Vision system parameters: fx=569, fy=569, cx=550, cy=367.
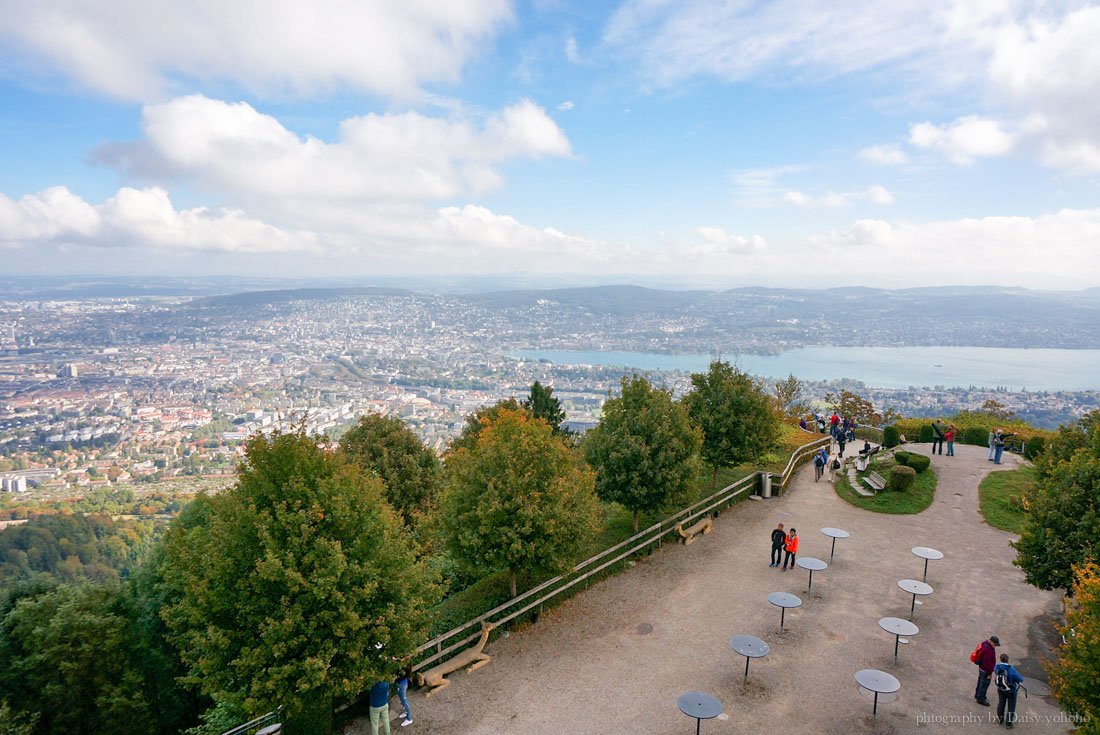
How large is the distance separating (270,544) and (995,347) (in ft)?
634

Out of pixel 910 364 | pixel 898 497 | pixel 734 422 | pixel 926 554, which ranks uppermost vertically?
pixel 734 422

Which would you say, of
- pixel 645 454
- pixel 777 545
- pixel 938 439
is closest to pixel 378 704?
pixel 645 454

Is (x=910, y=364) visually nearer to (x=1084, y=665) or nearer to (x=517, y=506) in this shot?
(x=517, y=506)

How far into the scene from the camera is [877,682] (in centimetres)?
1082

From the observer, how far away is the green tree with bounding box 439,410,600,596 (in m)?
14.3

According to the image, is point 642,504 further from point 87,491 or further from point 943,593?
point 87,491

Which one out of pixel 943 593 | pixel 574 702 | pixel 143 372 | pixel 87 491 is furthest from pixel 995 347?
pixel 143 372

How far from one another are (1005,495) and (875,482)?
15.5 feet

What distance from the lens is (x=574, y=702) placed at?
1174cm

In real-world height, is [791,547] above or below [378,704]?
above

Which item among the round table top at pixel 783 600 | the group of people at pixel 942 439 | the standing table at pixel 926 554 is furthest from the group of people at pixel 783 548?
the group of people at pixel 942 439

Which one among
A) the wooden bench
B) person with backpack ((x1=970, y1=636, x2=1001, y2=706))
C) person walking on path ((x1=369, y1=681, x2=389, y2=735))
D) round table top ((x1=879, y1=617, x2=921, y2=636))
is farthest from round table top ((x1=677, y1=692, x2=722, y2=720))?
the wooden bench

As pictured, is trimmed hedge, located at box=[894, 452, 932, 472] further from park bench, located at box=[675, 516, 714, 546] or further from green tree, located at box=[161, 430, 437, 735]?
green tree, located at box=[161, 430, 437, 735]

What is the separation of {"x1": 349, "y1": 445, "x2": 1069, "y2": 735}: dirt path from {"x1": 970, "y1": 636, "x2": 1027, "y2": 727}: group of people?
0.26 meters
